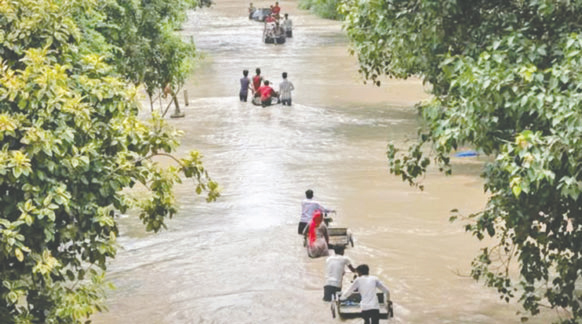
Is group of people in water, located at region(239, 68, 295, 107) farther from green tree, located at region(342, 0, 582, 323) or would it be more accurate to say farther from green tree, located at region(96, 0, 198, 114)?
green tree, located at region(342, 0, 582, 323)

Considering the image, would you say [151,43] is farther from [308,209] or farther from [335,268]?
[335,268]

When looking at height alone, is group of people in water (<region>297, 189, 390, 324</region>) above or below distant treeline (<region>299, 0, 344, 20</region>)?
below

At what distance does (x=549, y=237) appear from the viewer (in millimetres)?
8953

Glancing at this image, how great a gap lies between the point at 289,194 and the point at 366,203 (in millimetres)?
1650

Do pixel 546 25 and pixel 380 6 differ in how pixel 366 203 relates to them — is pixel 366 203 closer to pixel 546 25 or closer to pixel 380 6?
pixel 380 6

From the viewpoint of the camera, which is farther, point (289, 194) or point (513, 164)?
point (289, 194)

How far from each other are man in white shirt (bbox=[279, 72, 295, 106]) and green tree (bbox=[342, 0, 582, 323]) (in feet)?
59.1

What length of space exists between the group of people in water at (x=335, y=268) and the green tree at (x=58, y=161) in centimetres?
313

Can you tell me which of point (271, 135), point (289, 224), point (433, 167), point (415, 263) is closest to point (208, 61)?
point (271, 135)

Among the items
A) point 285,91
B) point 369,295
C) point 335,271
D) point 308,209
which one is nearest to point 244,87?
point 285,91

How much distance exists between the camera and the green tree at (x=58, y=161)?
759 centimetres

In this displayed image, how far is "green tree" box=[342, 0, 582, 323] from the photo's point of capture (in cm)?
769

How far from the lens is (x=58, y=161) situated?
7840 millimetres

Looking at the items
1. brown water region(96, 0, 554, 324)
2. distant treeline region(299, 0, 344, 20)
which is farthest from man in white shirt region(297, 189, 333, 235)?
distant treeline region(299, 0, 344, 20)
